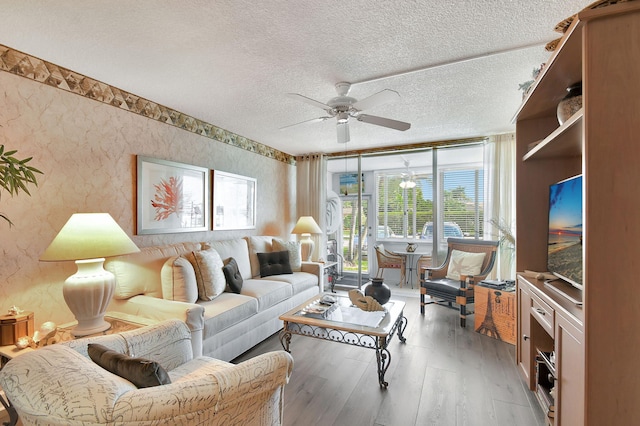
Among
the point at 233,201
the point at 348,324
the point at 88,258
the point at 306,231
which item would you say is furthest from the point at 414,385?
the point at 233,201

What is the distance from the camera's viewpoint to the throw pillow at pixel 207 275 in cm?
271

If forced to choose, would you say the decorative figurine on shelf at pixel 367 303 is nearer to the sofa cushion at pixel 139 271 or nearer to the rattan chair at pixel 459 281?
the rattan chair at pixel 459 281

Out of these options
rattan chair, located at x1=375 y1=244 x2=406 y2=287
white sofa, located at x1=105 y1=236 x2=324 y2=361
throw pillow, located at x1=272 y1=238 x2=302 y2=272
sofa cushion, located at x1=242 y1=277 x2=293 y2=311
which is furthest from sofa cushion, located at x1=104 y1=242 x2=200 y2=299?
rattan chair, located at x1=375 y1=244 x2=406 y2=287

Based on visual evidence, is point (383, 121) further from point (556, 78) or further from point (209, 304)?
point (209, 304)

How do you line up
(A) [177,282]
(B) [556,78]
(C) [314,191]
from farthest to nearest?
(C) [314,191], (A) [177,282], (B) [556,78]

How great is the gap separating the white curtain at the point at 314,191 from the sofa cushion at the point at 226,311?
2.45 m

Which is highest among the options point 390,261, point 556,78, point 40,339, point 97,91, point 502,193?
point 97,91

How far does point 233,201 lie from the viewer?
4.08m

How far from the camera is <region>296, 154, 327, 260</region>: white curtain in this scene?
5.29 m

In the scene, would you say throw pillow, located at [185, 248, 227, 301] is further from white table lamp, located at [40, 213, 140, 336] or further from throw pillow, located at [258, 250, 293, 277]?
throw pillow, located at [258, 250, 293, 277]

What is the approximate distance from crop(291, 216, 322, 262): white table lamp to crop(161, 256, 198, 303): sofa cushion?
7.79ft

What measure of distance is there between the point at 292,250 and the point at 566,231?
3.04 metres

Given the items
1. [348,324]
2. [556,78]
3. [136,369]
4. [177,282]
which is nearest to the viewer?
[136,369]

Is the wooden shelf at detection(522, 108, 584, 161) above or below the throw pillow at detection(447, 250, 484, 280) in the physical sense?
above
